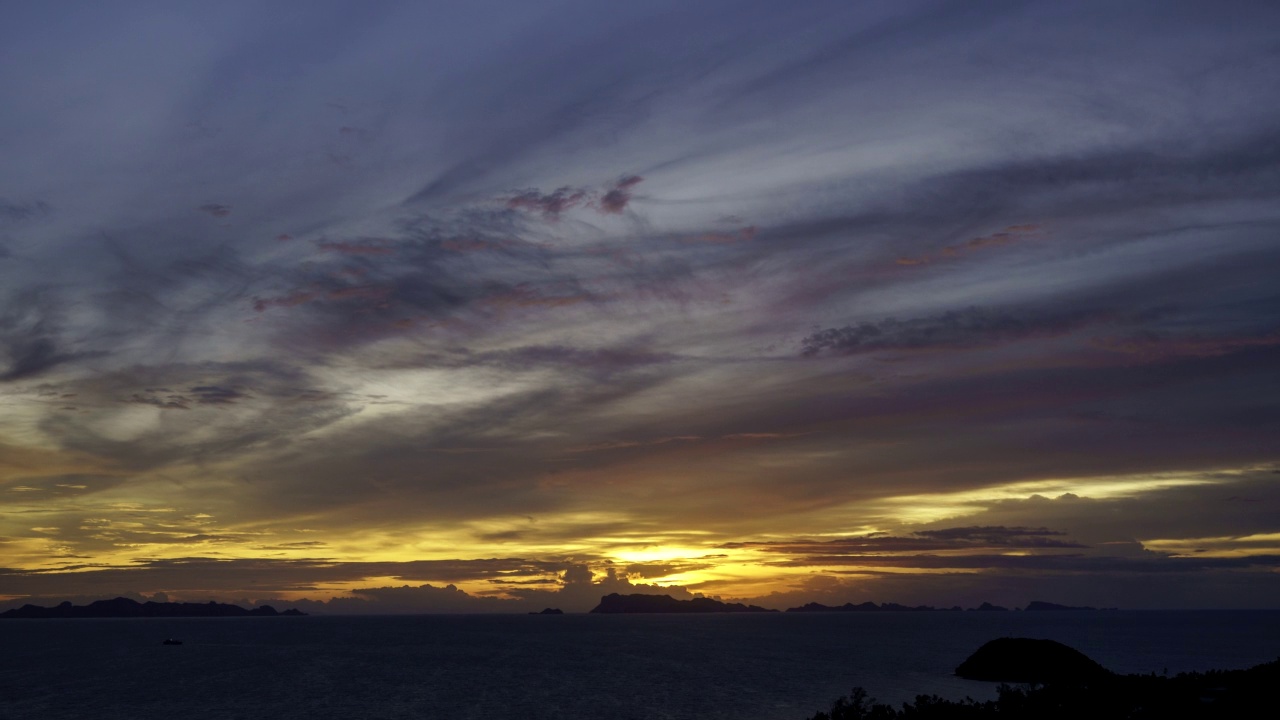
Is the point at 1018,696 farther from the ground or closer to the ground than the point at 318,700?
farther from the ground

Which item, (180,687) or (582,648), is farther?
(582,648)

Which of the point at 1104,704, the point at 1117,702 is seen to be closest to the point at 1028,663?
the point at 1117,702

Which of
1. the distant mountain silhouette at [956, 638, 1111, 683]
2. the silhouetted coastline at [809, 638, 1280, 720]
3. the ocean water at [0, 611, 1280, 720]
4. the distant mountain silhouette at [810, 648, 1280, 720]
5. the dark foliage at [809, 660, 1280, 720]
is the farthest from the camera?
the distant mountain silhouette at [956, 638, 1111, 683]

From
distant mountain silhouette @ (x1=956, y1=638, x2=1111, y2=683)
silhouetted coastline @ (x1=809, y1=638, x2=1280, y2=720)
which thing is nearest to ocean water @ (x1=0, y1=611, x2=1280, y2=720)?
distant mountain silhouette @ (x1=956, y1=638, x2=1111, y2=683)

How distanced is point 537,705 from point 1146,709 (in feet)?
200

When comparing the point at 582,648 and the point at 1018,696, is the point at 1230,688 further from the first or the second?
the point at 582,648

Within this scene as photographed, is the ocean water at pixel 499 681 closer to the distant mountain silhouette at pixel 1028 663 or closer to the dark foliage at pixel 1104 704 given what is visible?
the distant mountain silhouette at pixel 1028 663

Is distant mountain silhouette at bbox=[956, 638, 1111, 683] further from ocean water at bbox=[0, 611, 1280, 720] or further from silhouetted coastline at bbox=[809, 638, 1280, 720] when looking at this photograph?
silhouetted coastline at bbox=[809, 638, 1280, 720]

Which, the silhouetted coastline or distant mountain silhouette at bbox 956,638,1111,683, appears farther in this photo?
distant mountain silhouette at bbox 956,638,1111,683

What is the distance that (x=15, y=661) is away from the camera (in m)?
175

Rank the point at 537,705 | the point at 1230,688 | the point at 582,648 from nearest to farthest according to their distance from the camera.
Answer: the point at 1230,688
the point at 537,705
the point at 582,648

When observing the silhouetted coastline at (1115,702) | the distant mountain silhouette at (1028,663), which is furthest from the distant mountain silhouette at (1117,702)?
the distant mountain silhouette at (1028,663)

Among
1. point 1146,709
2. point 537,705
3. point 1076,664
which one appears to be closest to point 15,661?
point 537,705

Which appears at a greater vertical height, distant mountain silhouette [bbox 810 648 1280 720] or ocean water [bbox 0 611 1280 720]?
distant mountain silhouette [bbox 810 648 1280 720]
